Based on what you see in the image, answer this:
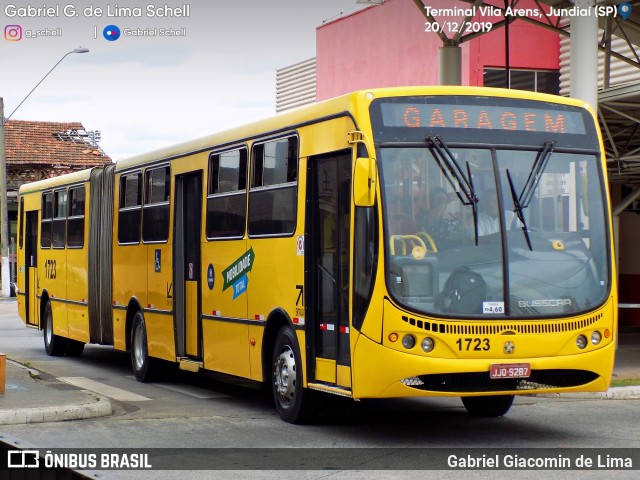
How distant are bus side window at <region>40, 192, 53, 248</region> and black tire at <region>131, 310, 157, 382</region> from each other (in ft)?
17.1

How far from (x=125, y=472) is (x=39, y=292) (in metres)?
13.8

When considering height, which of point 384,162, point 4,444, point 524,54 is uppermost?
point 524,54

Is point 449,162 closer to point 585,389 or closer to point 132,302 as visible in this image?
point 585,389

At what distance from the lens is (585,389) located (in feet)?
34.4

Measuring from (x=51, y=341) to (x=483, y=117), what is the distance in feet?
40.6

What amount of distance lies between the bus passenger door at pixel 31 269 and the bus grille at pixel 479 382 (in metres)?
13.4

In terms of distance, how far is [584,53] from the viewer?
17391mm

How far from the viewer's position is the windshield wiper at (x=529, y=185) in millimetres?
10328

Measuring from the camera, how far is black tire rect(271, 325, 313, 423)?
1130 cm

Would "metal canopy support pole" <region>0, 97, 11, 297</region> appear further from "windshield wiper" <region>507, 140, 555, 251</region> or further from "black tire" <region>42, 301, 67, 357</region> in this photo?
"windshield wiper" <region>507, 140, 555, 251</region>

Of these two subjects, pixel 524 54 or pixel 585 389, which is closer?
pixel 585 389

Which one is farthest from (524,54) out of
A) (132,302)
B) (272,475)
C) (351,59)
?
(272,475)

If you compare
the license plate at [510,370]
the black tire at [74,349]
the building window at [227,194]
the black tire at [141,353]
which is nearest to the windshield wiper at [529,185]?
the license plate at [510,370]

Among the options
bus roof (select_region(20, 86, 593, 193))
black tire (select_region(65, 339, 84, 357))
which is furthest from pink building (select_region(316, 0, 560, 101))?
bus roof (select_region(20, 86, 593, 193))
